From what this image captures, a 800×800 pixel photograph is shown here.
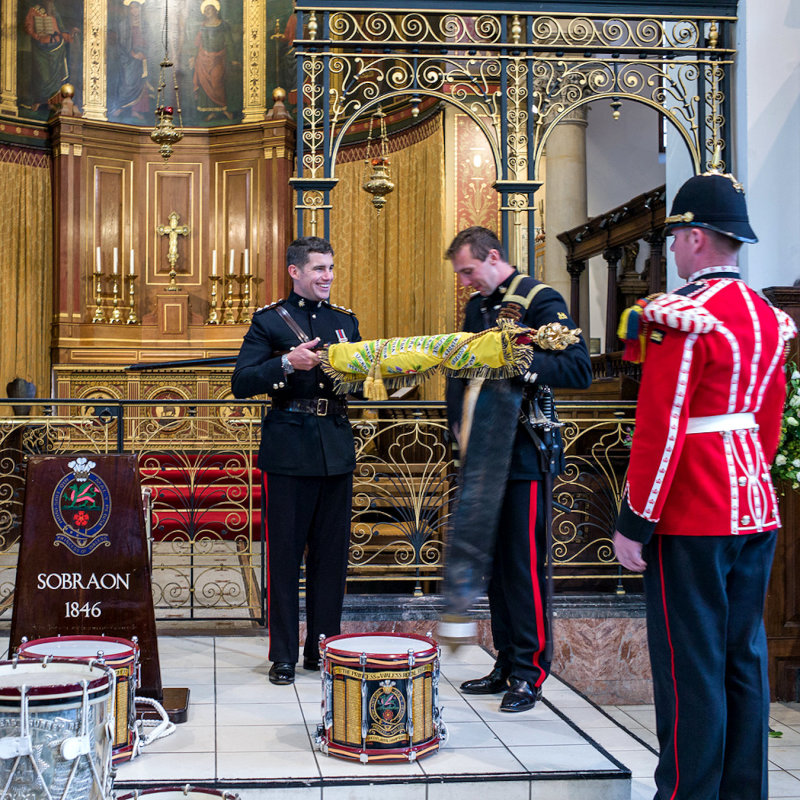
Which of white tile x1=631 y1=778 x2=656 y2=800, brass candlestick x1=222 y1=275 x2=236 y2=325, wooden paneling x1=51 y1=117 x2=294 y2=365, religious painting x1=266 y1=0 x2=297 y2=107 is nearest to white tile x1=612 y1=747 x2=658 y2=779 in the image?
white tile x1=631 y1=778 x2=656 y2=800

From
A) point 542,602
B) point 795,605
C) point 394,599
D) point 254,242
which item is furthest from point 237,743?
point 254,242

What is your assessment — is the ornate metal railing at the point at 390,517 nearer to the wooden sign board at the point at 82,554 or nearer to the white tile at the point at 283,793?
the wooden sign board at the point at 82,554

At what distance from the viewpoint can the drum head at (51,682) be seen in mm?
2219

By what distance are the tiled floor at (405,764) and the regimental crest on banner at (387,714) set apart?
9 centimetres

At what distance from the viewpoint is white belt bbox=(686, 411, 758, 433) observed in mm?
A: 2531

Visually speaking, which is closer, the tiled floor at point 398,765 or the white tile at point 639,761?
the tiled floor at point 398,765

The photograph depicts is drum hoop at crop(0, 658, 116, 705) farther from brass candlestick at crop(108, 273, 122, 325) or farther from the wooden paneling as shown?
brass candlestick at crop(108, 273, 122, 325)

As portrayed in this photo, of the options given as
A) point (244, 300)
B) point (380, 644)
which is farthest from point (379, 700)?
point (244, 300)

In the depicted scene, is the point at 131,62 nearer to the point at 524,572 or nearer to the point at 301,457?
the point at 301,457

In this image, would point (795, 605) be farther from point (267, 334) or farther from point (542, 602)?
point (267, 334)

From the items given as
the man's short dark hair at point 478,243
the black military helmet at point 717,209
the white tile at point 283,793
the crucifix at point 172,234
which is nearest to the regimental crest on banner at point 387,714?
the white tile at point 283,793

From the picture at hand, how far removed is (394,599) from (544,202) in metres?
6.27

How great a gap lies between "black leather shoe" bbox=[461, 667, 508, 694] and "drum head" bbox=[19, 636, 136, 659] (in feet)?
4.32

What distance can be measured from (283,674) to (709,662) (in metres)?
1.91
